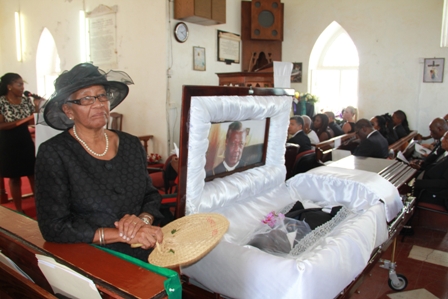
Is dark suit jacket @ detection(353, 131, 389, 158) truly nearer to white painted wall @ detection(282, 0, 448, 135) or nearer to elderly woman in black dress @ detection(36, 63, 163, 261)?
white painted wall @ detection(282, 0, 448, 135)

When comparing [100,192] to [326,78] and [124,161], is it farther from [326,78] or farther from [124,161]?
[326,78]

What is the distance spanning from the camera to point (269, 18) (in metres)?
7.63

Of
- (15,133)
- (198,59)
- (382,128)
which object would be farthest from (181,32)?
(382,128)

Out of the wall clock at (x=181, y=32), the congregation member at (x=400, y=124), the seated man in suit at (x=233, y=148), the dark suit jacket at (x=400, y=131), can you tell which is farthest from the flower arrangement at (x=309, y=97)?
the seated man in suit at (x=233, y=148)

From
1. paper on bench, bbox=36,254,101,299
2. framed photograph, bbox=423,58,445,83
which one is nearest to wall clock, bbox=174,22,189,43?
framed photograph, bbox=423,58,445,83

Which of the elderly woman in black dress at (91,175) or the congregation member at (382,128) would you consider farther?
the congregation member at (382,128)

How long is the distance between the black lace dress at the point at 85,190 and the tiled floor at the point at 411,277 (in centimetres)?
204

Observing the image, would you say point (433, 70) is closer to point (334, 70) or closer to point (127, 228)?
point (334, 70)

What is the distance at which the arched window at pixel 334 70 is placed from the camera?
322 inches

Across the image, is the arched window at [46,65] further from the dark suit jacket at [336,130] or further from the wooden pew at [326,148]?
the wooden pew at [326,148]

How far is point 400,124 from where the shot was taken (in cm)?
695

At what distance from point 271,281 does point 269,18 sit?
276 inches

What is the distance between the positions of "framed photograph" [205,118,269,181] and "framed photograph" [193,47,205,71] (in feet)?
12.9

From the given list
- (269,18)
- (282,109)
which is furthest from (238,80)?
(282,109)
